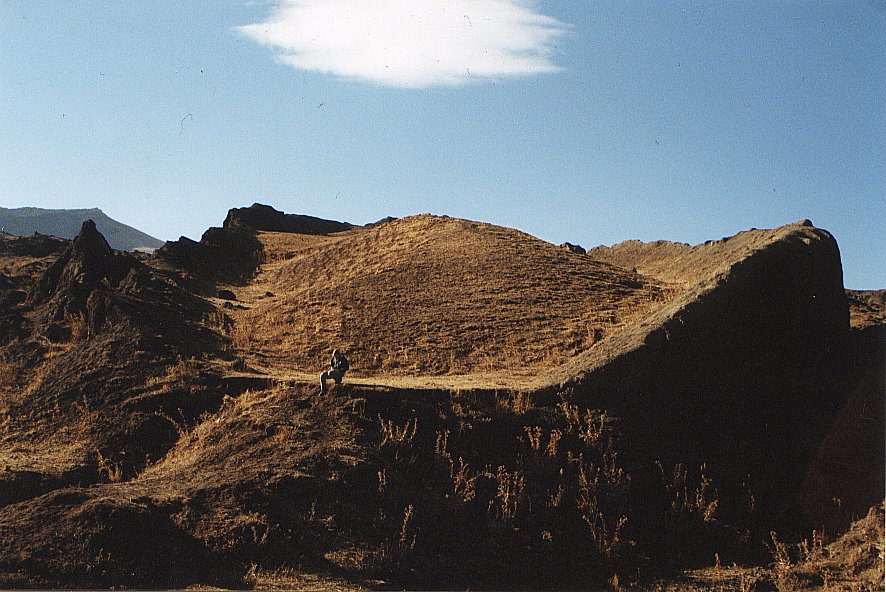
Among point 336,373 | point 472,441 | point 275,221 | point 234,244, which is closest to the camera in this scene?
point 472,441

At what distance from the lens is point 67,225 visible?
242ft

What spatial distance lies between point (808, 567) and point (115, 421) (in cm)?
902

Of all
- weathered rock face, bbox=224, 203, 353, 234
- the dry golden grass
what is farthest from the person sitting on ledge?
weathered rock face, bbox=224, 203, 353, 234

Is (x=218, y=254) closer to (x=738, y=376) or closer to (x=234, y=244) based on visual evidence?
(x=234, y=244)

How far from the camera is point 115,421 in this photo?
12.9 metres

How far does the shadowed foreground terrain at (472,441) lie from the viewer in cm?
952

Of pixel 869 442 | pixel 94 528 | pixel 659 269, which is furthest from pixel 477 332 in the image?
pixel 659 269

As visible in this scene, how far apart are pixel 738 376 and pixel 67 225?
231 feet

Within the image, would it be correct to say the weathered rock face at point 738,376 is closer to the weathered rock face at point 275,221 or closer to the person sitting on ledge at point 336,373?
the person sitting on ledge at point 336,373

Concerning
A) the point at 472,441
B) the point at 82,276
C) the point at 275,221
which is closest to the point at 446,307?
the point at 472,441

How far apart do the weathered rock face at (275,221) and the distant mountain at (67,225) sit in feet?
128

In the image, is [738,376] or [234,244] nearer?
[738,376]

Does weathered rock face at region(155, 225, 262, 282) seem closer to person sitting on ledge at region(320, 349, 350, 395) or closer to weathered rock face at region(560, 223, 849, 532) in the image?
person sitting on ledge at region(320, 349, 350, 395)

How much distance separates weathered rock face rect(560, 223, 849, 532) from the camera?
11.4 metres
